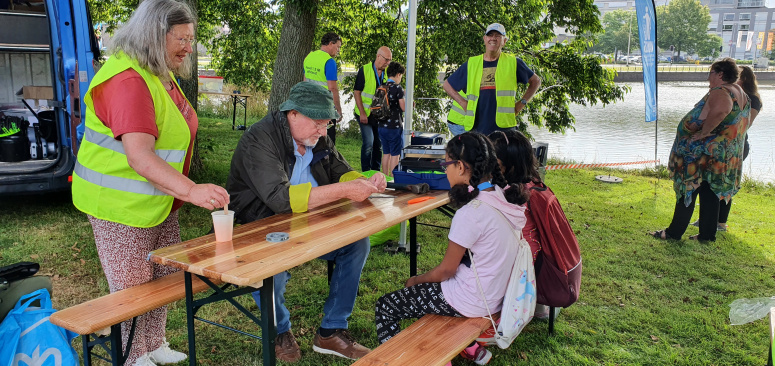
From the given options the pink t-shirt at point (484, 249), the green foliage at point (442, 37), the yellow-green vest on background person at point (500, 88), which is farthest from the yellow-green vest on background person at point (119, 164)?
the green foliage at point (442, 37)

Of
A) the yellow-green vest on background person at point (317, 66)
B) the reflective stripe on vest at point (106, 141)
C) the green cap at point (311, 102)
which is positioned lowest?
the reflective stripe on vest at point (106, 141)

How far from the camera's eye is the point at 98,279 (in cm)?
396

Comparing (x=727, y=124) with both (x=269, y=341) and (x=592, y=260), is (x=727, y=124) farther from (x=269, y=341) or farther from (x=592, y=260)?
(x=269, y=341)

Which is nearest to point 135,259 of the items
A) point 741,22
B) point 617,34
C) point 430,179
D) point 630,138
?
point 430,179

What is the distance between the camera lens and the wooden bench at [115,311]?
2.09 m

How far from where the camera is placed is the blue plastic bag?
2.16 meters

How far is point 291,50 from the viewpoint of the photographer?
8406 mm

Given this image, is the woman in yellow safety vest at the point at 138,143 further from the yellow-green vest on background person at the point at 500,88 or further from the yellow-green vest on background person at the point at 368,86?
the yellow-green vest on background person at the point at 368,86

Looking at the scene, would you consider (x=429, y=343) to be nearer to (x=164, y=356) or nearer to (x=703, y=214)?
(x=164, y=356)

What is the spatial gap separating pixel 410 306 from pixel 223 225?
943 millimetres

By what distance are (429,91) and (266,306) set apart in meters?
8.89

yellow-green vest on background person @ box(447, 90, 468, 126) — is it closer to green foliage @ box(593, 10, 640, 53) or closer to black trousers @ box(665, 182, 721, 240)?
black trousers @ box(665, 182, 721, 240)

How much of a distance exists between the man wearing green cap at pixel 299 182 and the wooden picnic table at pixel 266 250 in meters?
0.12

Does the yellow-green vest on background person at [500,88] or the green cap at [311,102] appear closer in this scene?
the green cap at [311,102]
